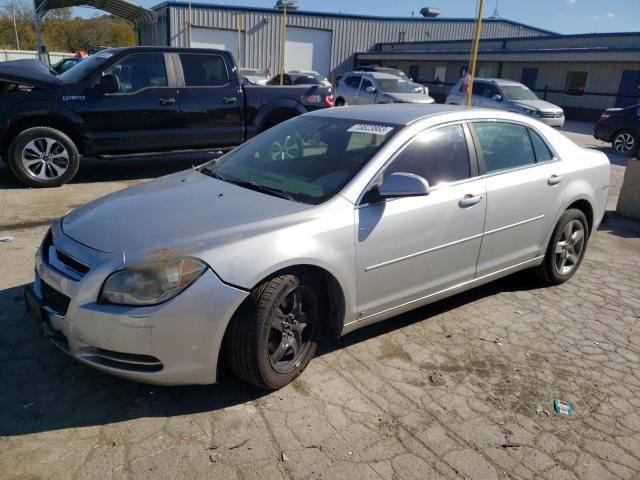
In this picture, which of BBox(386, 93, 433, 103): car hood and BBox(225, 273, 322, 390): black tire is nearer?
BBox(225, 273, 322, 390): black tire

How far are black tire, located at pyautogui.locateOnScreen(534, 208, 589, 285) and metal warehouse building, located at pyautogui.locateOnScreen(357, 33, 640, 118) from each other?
2044 cm

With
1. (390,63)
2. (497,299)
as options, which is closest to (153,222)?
(497,299)

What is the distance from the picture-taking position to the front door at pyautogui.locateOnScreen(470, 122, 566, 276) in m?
3.91

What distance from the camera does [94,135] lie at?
7375 mm

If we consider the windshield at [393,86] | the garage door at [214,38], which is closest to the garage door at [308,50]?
the garage door at [214,38]

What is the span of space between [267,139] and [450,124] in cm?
141

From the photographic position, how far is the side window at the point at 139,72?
757cm

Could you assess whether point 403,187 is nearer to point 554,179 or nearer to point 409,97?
point 554,179

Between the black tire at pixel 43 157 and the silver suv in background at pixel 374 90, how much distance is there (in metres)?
11.8

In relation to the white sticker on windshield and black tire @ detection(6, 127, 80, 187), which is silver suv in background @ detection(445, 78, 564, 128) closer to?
black tire @ detection(6, 127, 80, 187)

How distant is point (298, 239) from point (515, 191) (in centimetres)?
203

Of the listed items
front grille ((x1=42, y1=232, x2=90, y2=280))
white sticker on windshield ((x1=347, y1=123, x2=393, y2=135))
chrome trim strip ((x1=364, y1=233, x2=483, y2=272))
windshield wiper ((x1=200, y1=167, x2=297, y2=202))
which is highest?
white sticker on windshield ((x1=347, y1=123, x2=393, y2=135))

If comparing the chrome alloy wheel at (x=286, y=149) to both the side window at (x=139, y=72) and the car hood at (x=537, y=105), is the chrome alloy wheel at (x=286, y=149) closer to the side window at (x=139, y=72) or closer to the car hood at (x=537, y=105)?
the side window at (x=139, y=72)

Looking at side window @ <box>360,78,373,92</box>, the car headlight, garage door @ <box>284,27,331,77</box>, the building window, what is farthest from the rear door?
garage door @ <box>284,27,331,77</box>
